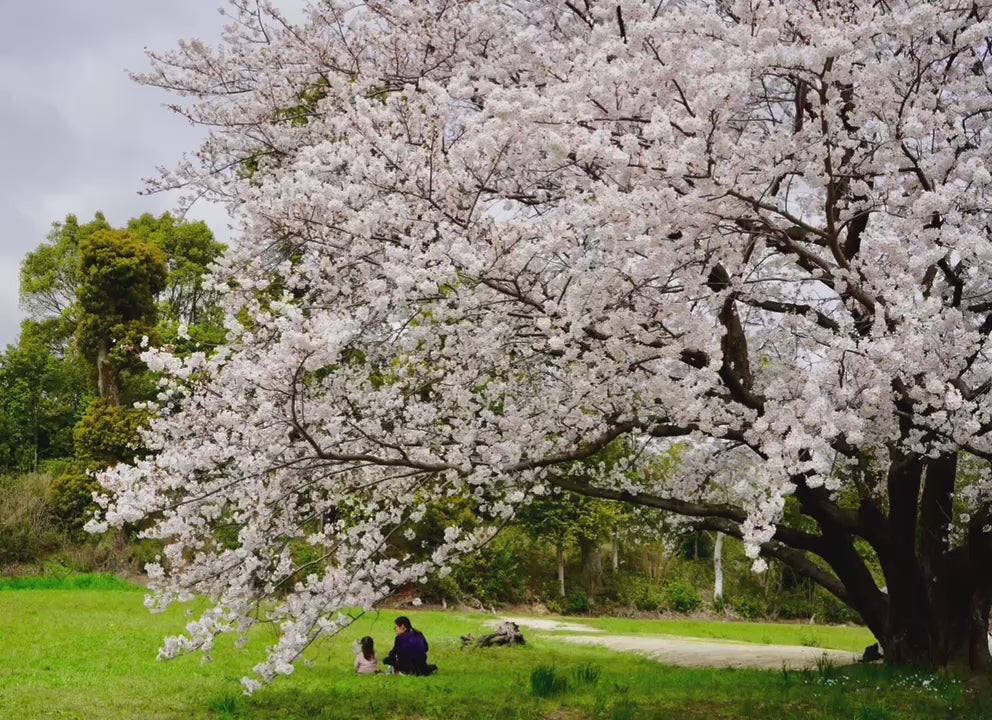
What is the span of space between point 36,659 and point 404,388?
5.50 m

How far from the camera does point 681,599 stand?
78.7ft

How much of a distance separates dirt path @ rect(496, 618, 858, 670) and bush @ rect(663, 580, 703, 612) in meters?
7.83

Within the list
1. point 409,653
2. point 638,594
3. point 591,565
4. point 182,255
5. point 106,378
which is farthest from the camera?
point 182,255

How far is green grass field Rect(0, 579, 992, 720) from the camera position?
639cm

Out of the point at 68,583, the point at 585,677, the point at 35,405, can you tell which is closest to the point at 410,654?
the point at 585,677

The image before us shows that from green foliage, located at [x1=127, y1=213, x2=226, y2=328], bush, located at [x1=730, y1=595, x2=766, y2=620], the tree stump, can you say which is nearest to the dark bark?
the tree stump

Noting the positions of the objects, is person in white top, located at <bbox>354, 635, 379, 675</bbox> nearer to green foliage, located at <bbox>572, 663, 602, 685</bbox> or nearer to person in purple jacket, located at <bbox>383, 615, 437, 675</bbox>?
person in purple jacket, located at <bbox>383, 615, 437, 675</bbox>

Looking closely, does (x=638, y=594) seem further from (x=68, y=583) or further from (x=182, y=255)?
(x=182, y=255)

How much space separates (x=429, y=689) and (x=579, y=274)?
4.33m

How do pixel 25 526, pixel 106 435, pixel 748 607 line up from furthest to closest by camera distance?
pixel 748 607 → pixel 106 435 → pixel 25 526

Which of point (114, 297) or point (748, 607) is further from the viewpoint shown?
point (748, 607)

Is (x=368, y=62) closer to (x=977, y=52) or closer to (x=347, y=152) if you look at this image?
(x=347, y=152)

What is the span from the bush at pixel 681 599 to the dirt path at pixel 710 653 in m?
7.83

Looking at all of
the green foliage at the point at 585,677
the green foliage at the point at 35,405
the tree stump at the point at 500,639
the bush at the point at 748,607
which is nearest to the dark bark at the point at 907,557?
the green foliage at the point at 585,677
